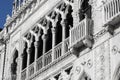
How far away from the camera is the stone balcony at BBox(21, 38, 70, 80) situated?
17.3 m

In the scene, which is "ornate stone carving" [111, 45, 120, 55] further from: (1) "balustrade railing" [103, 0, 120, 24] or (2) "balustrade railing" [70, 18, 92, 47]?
(2) "balustrade railing" [70, 18, 92, 47]

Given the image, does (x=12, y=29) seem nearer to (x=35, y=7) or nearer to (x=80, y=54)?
(x=35, y=7)

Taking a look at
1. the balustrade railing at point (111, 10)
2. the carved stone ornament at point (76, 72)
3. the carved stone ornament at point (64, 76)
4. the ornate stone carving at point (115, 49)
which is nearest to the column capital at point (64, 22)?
the carved stone ornament at point (64, 76)

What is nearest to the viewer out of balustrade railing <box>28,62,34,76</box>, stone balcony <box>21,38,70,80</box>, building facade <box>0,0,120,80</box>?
building facade <box>0,0,120,80</box>

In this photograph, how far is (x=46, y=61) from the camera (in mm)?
18312

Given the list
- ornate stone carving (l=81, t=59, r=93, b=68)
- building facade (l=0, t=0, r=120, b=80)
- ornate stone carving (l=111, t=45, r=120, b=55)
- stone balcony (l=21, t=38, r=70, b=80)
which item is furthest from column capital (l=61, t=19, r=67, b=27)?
ornate stone carving (l=111, t=45, r=120, b=55)

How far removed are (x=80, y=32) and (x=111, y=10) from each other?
5.51 feet

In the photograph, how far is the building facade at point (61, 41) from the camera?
14.7 m

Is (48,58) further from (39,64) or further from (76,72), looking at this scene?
(76,72)

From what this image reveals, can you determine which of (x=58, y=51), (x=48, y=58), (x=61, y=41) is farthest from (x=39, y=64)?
(x=58, y=51)

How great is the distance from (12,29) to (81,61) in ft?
23.5

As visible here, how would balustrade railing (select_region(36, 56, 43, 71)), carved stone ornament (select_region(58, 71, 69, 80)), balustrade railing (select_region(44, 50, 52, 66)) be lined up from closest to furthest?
carved stone ornament (select_region(58, 71, 69, 80)), balustrade railing (select_region(44, 50, 52, 66)), balustrade railing (select_region(36, 56, 43, 71))

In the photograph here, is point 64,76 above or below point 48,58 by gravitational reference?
below

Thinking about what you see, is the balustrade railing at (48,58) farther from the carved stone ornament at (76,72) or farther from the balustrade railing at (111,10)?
the balustrade railing at (111,10)
